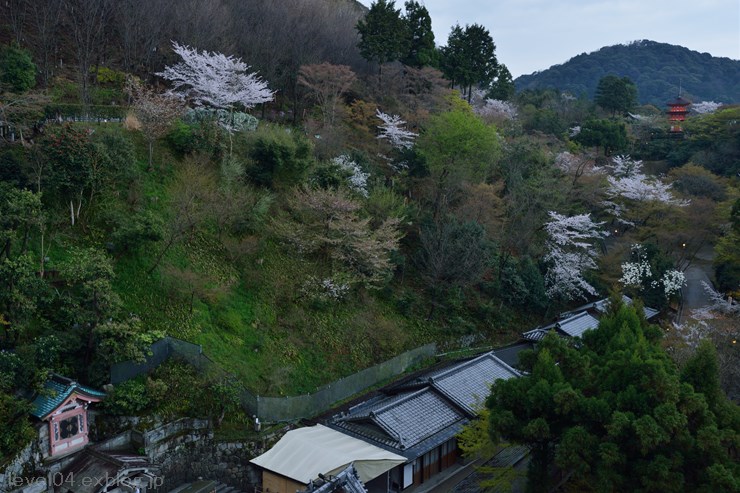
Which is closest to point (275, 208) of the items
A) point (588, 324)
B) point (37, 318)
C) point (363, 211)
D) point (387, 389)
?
point (363, 211)

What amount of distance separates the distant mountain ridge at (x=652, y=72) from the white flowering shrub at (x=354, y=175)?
7996 centimetres

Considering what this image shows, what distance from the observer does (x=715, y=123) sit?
46375 mm

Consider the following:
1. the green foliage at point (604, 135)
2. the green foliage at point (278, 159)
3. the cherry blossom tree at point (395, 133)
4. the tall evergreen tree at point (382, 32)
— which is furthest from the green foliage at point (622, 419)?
the green foliage at point (604, 135)

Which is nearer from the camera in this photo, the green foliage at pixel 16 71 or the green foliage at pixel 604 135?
the green foliage at pixel 16 71

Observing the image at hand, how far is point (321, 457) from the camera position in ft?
50.4

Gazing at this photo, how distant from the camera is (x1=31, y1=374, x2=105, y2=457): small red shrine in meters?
13.8

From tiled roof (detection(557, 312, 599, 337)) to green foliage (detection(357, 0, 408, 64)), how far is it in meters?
21.6

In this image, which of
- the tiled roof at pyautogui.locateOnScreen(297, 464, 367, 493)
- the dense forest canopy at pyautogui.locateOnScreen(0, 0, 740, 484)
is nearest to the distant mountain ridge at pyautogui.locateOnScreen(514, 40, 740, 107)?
the dense forest canopy at pyautogui.locateOnScreen(0, 0, 740, 484)

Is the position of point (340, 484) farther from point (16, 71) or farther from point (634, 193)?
point (634, 193)

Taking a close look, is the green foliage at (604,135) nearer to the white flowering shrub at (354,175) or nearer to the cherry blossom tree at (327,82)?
the cherry blossom tree at (327,82)

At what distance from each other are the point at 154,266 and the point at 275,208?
713 centimetres

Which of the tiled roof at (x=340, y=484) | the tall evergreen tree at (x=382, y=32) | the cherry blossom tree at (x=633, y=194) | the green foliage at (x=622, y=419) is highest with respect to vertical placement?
the tall evergreen tree at (x=382, y=32)

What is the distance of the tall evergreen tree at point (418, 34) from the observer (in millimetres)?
42281

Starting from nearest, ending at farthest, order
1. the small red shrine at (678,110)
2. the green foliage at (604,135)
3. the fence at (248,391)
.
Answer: the fence at (248,391)
the green foliage at (604,135)
the small red shrine at (678,110)
